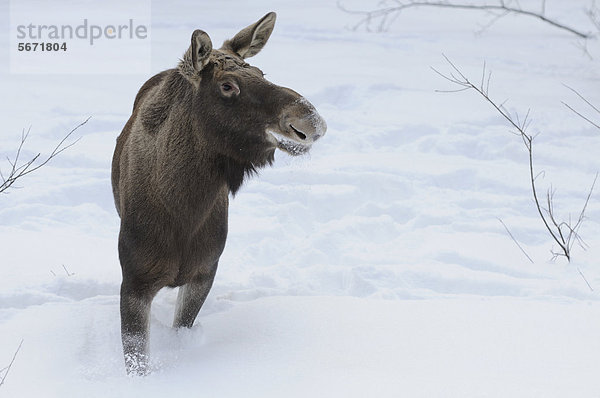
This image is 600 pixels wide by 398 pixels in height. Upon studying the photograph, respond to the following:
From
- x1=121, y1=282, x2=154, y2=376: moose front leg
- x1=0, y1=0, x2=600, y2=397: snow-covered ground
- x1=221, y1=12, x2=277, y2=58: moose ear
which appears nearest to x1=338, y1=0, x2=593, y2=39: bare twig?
x1=0, y1=0, x2=600, y2=397: snow-covered ground

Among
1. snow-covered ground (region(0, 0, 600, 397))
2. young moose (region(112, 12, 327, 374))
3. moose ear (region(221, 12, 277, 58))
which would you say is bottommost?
snow-covered ground (region(0, 0, 600, 397))

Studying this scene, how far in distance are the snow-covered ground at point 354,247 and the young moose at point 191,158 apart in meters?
0.39

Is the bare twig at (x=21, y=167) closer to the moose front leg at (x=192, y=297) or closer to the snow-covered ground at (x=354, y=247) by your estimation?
the snow-covered ground at (x=354, y=247)

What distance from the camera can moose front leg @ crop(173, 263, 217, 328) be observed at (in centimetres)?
445

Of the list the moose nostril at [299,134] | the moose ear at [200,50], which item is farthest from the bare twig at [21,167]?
the moose nostril at [299,134]

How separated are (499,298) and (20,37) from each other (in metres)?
8.74

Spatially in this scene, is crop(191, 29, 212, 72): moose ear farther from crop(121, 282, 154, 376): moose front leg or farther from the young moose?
crop(121, 282, 154, 376): moose front leg

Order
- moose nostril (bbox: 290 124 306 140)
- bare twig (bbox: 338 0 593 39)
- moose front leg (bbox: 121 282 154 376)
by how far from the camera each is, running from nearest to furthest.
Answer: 1. moose nostril (bbox: 290 124 306 140)
2. moose front leg (bbox: 121 282 154 376)
3. bare twig (bbox: 338 0 593 39)

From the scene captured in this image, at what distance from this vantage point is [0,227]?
623cm

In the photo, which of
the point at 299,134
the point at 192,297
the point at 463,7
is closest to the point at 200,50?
the point at 299,134

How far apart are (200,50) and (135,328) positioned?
1376mm

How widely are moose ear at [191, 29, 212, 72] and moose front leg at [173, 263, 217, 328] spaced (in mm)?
1124

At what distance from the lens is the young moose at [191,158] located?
3834mm

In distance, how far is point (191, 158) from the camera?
13.3 feet
